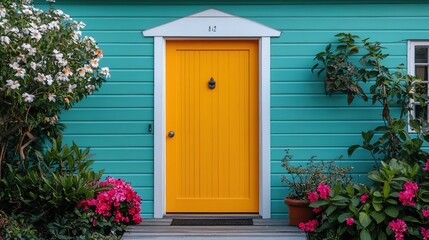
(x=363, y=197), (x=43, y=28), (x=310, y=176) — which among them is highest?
(x=43, y=28)

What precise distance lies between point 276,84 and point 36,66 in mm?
2436

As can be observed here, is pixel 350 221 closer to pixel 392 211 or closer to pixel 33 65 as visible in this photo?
pixel 392 211

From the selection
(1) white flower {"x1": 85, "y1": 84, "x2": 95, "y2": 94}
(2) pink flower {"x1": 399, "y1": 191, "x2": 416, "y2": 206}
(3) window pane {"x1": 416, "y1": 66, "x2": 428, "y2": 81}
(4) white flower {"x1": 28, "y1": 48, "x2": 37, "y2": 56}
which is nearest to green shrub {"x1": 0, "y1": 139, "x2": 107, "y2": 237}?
(1) white flower {"x1": 85, "y1": 84, "x2": 95, "y2": 94}

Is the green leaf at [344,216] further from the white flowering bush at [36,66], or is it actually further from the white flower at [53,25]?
the white flower at [53,25]

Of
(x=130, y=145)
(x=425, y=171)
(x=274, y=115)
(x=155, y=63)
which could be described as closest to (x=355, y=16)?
(x=274, y=115)

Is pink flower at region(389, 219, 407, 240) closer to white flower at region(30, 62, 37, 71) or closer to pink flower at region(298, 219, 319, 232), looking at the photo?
pink flower at region(298, 219, 319, 232)

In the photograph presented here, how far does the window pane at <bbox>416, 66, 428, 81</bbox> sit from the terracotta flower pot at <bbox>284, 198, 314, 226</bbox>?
1932mm

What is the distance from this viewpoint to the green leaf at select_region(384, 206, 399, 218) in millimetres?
4641

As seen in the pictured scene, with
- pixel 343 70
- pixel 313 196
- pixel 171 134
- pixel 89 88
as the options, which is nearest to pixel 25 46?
pixel 89 88

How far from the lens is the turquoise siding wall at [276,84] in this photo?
5.78 meters

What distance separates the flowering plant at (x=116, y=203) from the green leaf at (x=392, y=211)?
2342 millimetres

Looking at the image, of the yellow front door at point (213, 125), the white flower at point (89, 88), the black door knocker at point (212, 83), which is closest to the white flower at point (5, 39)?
the white flower at point (89, 88)

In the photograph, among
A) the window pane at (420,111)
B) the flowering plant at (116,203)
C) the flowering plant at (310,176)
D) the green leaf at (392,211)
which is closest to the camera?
the green leaf at (392,211)

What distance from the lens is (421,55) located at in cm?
589
